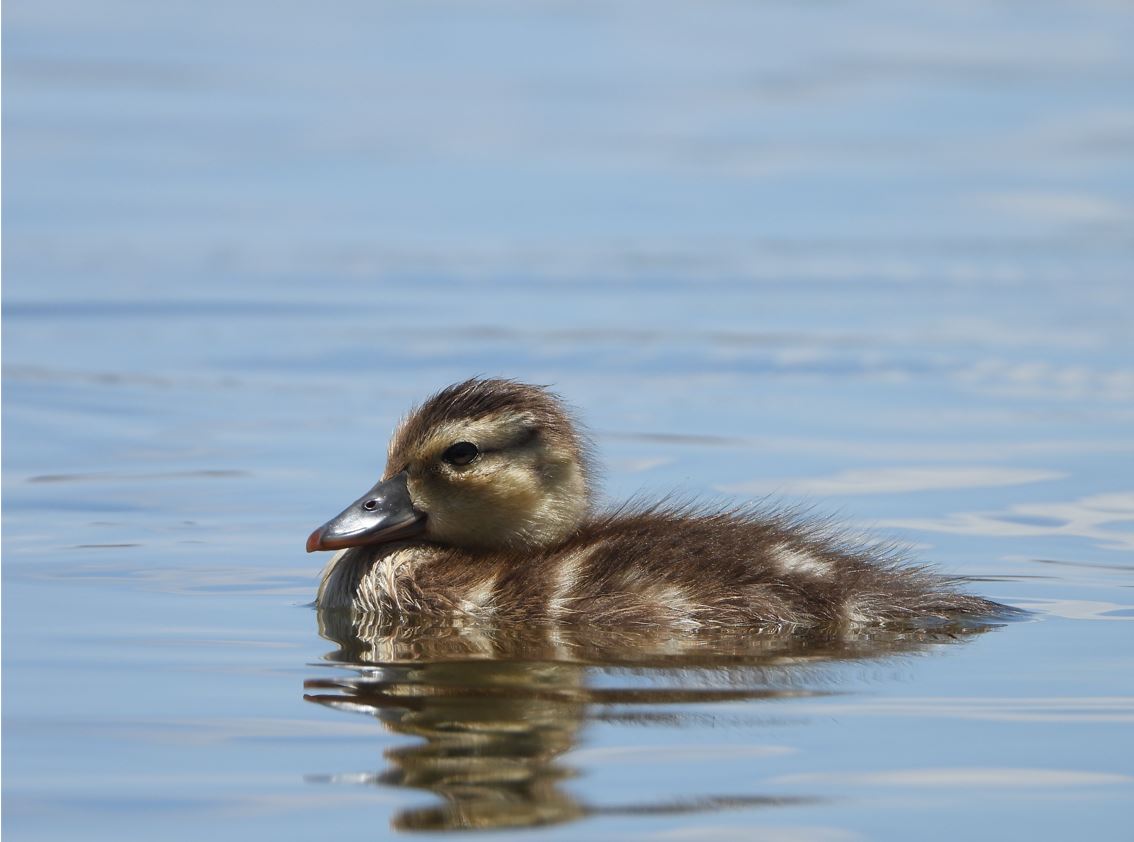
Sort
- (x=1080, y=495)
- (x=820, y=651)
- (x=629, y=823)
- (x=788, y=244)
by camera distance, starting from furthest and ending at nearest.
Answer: (x=788, y=244), (x=1080, y=495), (x=820, y=651), (x=629, y=823)

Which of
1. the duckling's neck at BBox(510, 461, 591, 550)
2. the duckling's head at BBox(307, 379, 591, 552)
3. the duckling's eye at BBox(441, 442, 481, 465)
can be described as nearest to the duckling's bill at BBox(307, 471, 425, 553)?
the duckling's head at BBox(307, 379, 591, 552)

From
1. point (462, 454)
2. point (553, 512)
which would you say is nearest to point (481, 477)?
point (462, 454)

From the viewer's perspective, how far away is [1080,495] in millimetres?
8539

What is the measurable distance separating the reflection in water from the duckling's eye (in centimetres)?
52

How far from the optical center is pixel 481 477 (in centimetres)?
689

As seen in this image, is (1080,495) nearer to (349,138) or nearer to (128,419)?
(128,419)

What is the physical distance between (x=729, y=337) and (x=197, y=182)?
5443 millimetres

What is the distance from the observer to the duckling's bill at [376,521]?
6785mm

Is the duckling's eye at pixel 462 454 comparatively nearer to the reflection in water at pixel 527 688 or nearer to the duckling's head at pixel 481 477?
the duckling's head at pixel 481 477

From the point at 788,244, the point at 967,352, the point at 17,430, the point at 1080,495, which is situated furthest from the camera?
the point at 788,244

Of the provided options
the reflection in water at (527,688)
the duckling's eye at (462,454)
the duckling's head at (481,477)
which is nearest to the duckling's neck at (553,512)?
the duckling's head at (481,477)

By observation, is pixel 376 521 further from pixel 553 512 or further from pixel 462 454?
pixel 553 512

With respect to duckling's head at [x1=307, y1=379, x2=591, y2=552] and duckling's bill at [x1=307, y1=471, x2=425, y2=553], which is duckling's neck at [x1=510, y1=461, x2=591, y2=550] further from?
duckling's bill at [x1=307, y1=471, x2=425, y2=553]

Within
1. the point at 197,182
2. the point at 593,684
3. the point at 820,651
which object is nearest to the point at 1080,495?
the point at 820,651
